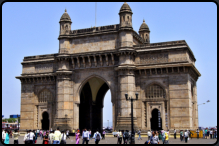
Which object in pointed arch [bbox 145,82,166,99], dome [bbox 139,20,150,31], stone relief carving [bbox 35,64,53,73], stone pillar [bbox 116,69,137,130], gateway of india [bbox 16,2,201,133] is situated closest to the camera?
gateway of india [bbox 16,2,201,133]

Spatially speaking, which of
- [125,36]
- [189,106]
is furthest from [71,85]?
[189,106]

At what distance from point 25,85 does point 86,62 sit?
1019cm

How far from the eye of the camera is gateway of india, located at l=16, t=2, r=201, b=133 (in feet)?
120

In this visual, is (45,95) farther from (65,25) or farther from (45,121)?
(65,25)

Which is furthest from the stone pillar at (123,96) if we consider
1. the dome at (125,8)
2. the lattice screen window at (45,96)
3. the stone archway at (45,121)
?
the stone archway at (45,121)

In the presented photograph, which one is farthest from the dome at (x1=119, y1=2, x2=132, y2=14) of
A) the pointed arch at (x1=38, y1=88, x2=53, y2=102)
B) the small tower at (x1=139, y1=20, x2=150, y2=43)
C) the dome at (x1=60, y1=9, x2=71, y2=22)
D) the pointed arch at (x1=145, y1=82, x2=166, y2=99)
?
the pointed arch at (x1=38, y1=88, x2=53, y2=102)

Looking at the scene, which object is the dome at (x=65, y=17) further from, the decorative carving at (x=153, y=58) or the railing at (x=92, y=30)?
the decorative carving at (x=153, y=58)

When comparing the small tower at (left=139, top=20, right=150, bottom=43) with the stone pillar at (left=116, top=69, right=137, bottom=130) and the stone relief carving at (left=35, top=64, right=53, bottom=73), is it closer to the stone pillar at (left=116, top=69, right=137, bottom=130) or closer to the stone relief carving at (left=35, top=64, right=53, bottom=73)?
the stone pillar at (left=116, top=69, right=137, bottom=130)

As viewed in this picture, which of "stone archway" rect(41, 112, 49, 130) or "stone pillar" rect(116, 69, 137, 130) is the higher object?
"stone pillar" rect(116, 69, 137, 130)

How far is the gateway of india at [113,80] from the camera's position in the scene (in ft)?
120

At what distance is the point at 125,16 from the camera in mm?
39062

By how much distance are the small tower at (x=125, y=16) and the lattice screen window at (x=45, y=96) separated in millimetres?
13815

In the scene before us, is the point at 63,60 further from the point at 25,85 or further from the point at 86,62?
the point at 25,85

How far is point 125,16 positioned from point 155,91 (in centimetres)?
993
